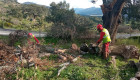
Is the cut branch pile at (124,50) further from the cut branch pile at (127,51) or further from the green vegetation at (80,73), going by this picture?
the green vegetation at (80,73)

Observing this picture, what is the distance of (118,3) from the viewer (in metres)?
9.91

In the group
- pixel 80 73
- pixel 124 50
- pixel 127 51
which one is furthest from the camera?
pixel 124 50

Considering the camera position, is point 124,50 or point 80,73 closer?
point 80,73

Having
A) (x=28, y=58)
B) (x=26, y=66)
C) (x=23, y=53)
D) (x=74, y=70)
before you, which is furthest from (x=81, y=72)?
(x=23, y=53)

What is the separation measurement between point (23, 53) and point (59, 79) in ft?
8.95

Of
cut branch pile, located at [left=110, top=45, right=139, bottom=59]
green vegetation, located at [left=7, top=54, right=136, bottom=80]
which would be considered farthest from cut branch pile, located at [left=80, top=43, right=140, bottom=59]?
green vegetation, located at [left=7, top=54, right=136, bottom=80]

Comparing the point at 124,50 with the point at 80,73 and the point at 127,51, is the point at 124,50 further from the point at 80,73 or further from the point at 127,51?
the point at 80,73

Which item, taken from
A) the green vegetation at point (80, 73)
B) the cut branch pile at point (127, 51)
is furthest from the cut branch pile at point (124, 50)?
the green vegetation at point (80, 73)

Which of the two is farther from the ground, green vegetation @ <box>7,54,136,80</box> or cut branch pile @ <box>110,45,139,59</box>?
cut branch pile @ <box>110,45,139,59</box>

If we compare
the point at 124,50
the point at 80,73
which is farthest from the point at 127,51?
the point at 80,73

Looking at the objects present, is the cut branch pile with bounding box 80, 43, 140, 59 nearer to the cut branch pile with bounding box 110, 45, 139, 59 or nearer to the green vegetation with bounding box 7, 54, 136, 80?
the cut branch pile with bounding box 110, 45, 139, 59

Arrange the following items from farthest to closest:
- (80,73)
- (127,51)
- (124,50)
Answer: (124,50) < (127,51) < (80,73)

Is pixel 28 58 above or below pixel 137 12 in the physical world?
below

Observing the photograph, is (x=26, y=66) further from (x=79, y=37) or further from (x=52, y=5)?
(x=52, y=5)
